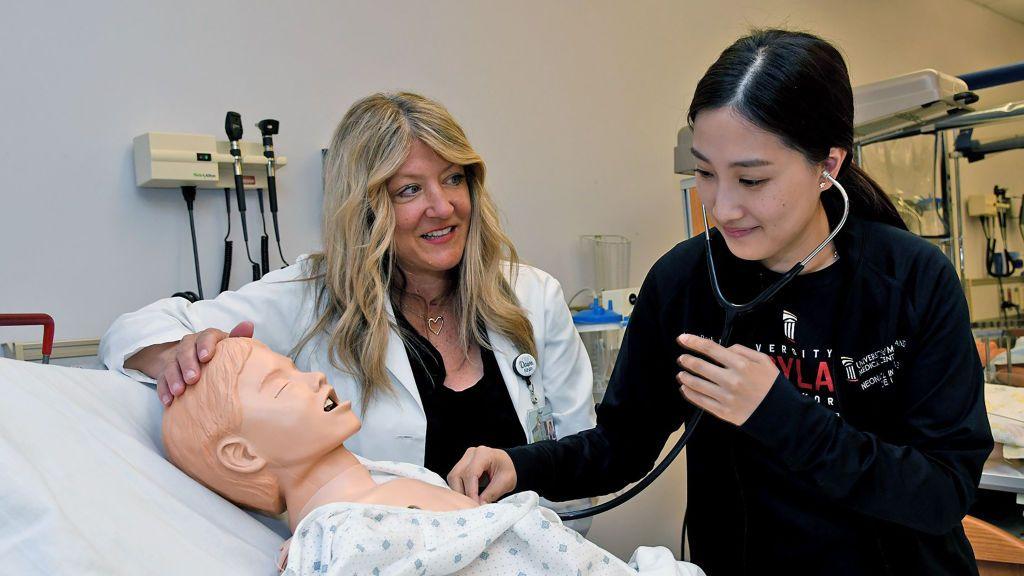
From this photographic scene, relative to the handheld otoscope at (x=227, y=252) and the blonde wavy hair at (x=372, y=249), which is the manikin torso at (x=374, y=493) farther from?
the handheld otoscope at (x=227, y=252)

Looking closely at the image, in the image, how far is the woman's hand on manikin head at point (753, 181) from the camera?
40.7 inches

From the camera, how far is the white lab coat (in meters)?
1.43

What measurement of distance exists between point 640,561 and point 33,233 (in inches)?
61.7

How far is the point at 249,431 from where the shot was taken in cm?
112

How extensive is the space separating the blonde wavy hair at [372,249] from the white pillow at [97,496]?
1.48 ft

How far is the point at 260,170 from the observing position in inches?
85.7

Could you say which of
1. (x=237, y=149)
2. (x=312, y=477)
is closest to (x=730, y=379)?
(x=312, y=477)

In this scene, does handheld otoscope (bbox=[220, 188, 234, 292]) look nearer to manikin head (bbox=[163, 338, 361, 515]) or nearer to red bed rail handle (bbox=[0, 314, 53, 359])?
red bed rail handle (bbox=[0, 314, 53, 359])

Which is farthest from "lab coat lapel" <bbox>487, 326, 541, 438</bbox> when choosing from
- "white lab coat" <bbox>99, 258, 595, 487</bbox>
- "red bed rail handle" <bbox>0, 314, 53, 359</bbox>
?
"red bed rail handle" <bbox>0, 314, 53, 359</bbox>

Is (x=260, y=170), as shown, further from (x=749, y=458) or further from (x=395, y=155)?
(x=749, y=458)

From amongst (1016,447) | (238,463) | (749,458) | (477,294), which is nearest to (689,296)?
(749,458)

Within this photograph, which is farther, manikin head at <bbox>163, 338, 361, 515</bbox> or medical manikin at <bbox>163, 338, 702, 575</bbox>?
manikin head at <bbox>163, 338, 361, 515</bbox>

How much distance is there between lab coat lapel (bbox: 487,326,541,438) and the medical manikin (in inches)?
17.2

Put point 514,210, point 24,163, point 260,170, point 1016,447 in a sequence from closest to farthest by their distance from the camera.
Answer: point 1016,447
point 24,163
point 260,170
point 514,210
